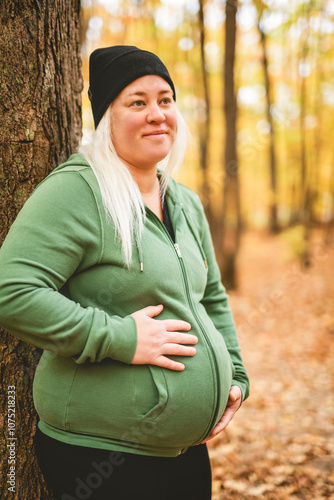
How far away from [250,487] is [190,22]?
463 inches

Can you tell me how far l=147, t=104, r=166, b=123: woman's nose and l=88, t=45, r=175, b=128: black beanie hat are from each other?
0.15 meters

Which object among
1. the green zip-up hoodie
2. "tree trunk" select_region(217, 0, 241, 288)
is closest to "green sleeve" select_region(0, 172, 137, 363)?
the green zip-up hoodie

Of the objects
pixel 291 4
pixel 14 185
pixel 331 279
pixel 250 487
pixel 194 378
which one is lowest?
pixel 331 279

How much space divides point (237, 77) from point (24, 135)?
14.1 meters

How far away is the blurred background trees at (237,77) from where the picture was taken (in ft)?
31.0

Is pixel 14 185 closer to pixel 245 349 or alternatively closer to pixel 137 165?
pixel 137 165

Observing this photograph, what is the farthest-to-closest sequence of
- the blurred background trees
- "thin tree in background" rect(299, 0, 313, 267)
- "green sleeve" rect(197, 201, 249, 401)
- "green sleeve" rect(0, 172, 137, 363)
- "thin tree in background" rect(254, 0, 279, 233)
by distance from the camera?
"thin tree in background" rect(299, 0, 313, 267), the blurred background trees, "thin tree in background" rect(254, 0, 279, 233), "green sleeve" rect(197, 201, 249, 401), "green sleeve" rect(0, 172, 137, 363)

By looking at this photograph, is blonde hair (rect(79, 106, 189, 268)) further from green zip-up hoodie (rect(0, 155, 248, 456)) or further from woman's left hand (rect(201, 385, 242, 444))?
woman's left hand (rect(201, 385, 242, 444))

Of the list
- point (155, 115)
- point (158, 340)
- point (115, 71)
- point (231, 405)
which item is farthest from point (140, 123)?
point (231, 405)

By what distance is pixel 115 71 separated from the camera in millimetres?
1778

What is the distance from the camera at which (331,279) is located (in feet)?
37.9

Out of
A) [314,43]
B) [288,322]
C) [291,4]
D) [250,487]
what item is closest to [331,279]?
[288,322]

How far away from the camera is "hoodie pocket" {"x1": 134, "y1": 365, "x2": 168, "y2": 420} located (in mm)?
1485

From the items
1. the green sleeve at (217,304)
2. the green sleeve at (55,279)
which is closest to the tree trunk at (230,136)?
the green sleeve at (217,304)
